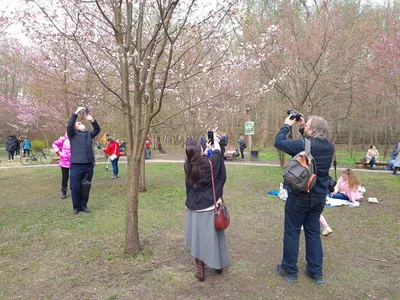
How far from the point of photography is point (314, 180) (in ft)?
9.68

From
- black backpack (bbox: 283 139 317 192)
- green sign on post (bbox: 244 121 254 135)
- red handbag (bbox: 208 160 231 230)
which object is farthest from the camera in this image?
green sign on post (bbox: 244 121 254 135)

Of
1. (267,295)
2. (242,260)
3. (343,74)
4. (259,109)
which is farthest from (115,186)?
(259,109)

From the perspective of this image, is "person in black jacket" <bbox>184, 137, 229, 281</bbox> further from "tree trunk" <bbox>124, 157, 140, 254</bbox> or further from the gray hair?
the gray hair

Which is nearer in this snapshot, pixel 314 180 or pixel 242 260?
pixel 314 180

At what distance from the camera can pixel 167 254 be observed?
385 centimetres

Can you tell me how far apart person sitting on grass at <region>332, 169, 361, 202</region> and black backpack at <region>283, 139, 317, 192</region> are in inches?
178

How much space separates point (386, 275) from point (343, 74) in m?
7.92

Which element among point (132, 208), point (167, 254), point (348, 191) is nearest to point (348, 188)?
point (348, 191)

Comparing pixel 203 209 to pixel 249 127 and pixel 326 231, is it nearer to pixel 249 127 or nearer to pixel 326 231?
pixel 326 231

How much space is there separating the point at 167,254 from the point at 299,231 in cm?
173

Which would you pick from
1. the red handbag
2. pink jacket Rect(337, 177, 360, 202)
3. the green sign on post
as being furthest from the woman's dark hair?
the green sign on post

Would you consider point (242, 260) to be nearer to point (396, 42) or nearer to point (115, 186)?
point (115, 186)

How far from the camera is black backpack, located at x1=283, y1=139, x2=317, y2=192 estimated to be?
2.91 metres

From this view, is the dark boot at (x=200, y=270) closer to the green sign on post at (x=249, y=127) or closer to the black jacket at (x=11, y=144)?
the green sign on post at (x=249, y=127)
